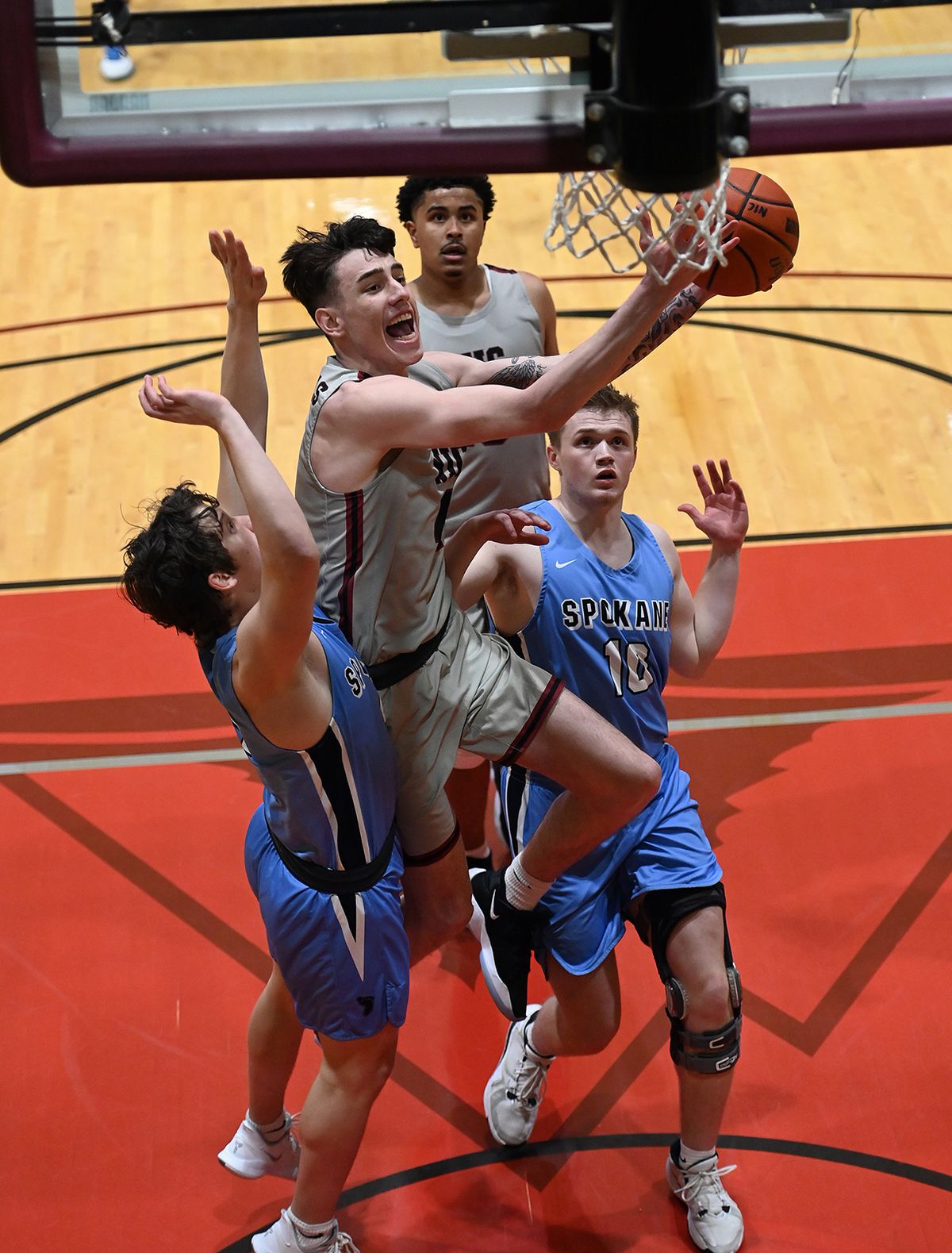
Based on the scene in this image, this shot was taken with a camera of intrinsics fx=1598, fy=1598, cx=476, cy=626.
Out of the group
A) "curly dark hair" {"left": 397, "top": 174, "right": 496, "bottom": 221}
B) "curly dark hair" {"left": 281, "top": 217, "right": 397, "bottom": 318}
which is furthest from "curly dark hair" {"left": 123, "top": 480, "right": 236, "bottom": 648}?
"curly dark hair" {"left": 397, "top": 174, "right": 496, "bottom": 221}

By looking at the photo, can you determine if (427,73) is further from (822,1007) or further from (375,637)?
(822,1007)

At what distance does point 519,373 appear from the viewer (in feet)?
13.9

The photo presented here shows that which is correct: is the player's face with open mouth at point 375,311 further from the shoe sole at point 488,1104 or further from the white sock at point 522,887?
the shoe sole at point 488,1104

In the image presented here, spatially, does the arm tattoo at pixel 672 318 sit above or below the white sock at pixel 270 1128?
above

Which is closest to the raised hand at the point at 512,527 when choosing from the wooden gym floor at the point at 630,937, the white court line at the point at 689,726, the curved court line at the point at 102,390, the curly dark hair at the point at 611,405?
the curly dark hair at the point at 611,405

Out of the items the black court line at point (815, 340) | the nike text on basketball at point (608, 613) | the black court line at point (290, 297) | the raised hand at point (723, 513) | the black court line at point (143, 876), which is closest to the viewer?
the nike text on basketball at point (608, 613)

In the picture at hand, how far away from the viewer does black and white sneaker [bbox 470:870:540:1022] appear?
417cm

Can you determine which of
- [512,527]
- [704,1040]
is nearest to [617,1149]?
[704,1040]

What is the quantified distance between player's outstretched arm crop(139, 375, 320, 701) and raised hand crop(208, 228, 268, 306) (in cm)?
68

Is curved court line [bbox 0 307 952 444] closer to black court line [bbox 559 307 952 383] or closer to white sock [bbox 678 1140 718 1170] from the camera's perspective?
black court line [bbox 559 307 952 383]

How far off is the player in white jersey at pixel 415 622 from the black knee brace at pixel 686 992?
239 millimetres

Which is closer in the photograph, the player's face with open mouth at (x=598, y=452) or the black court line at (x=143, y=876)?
the player's face with open mouth at (x=598, y=452)

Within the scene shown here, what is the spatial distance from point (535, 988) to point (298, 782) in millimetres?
1473

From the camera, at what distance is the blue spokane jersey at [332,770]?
11.5 ft
